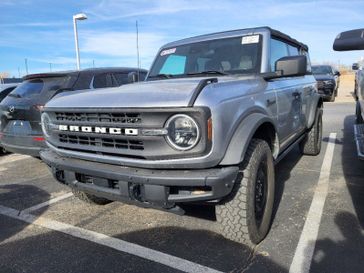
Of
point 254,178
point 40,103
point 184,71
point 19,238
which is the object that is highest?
point 184,71

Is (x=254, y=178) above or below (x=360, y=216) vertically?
above

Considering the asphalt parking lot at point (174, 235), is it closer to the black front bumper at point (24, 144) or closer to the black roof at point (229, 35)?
the black front bumper at point (24, 144)

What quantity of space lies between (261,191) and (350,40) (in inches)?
59.7

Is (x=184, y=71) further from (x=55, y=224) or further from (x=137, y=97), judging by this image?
(x=55, y=224)

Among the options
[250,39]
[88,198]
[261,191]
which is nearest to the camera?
[261,191]

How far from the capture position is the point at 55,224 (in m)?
3.98

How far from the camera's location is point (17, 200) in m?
4.85

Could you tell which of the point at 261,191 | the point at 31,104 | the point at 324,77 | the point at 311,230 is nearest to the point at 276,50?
the point at 261,191

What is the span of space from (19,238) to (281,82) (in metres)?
3.34

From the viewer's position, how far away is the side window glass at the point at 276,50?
4.22m

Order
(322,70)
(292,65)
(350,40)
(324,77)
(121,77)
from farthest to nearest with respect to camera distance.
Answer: (322,70)
(324,77)
(121,77)
(292,65)
(350,40)

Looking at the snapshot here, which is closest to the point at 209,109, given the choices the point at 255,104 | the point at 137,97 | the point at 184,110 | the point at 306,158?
the point at 184,110

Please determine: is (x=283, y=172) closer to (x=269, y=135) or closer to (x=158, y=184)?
(x=269, y=135)

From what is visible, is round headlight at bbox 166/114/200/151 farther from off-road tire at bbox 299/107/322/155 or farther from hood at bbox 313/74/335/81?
hood at bbox 313/74/335/81
